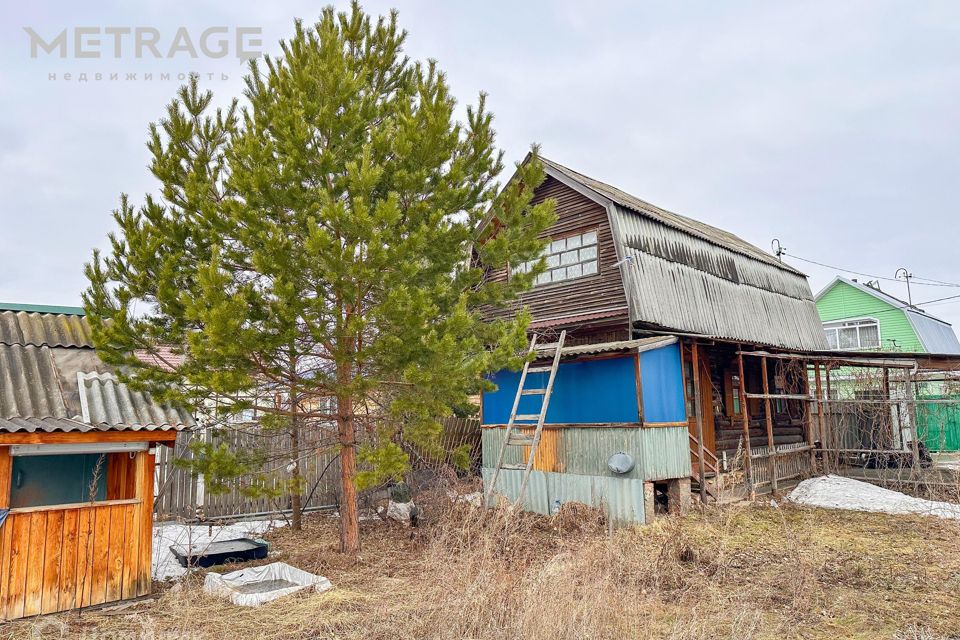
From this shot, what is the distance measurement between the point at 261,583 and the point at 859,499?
468 inches

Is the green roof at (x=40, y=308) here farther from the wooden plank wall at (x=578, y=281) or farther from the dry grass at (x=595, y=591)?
the wooden plank wall at (x=578, y=281)

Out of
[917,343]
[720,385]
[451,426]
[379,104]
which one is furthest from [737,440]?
[917,343]

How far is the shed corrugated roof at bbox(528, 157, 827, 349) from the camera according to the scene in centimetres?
1383

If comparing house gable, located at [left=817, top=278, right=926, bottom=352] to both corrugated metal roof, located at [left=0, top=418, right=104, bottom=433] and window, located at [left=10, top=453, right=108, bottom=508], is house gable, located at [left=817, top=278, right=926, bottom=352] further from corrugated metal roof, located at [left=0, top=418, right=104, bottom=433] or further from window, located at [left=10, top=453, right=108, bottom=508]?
corrugated metal roof, located at [left=0, top=418, right=104, bottom=433]

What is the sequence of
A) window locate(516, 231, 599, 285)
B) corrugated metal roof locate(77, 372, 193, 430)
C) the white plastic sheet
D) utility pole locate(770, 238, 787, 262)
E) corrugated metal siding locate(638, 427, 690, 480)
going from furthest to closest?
1. utility pole locate(770, 238, 787, 262)
2. window locate(516, 231, 599, 285)
3. corrugated metal siding locate(638, 427, 690, 480)
4. corrugated metal roof locate(77, 372, 193, 430)
5. the white plastic sheet

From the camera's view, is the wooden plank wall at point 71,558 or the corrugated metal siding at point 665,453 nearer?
the wooden plank wall at point 71,558

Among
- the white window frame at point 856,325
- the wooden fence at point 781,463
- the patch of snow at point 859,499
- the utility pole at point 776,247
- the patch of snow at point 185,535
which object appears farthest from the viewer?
the white window frame at point 856,325

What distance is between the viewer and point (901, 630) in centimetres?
583

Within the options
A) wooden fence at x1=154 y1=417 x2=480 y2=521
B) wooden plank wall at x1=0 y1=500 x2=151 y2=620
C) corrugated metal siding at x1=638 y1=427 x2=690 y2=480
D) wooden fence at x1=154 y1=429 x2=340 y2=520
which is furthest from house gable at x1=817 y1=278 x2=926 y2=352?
wooden plank wall at x1=0 y1=500 x2=151 y2=620

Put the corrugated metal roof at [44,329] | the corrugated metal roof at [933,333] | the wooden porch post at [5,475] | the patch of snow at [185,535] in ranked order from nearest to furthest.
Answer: the wooden porch post at [5,475], the corrugated metal roof at [44,329], the patch of snow at [185,535], the corrugated metal roof at [933,333]

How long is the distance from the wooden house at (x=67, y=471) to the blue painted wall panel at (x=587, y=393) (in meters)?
7.12

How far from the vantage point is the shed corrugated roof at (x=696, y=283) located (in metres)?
13.8

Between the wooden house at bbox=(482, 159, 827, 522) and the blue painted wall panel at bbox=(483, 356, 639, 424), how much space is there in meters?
0.02

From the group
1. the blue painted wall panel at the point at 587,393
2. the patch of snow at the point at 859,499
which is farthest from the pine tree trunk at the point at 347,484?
the patch of snow at the point at 859,499
